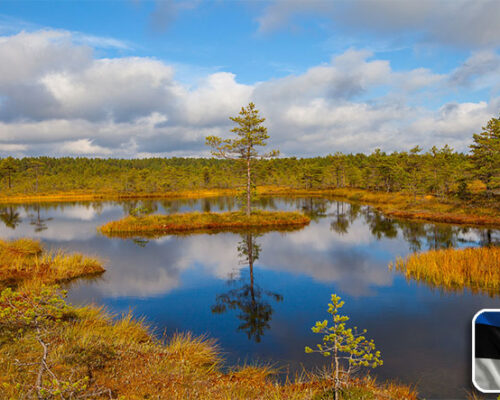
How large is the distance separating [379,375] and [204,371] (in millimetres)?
5419

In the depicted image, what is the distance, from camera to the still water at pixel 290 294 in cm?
1123

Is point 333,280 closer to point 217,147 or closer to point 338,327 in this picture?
point 338,327

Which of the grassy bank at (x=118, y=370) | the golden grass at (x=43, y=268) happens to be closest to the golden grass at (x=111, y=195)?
the golden grass at (x=43, y=268)

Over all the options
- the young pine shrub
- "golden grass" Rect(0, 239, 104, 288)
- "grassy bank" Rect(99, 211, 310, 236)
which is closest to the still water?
"golden grass" Rect(0, 239, 104, 288)

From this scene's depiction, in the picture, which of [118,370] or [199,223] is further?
[199,223]

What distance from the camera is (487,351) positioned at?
3559 mm

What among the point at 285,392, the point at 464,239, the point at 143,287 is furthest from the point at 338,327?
the point at 464,239

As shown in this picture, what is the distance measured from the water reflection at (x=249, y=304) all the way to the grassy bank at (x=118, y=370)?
3.06 m

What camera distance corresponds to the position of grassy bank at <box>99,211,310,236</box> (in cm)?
3819

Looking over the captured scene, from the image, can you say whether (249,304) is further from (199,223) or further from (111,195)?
(111,195)

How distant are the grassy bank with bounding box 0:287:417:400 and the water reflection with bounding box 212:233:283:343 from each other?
3059mm

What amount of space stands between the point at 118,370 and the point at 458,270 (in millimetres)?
19221

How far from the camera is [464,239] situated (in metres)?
30.8

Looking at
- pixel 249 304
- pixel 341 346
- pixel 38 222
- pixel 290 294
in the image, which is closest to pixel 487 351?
pixel 341 346
